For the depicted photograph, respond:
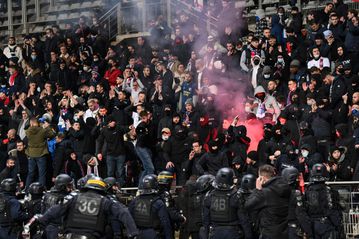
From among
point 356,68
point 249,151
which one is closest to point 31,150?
point 249,151

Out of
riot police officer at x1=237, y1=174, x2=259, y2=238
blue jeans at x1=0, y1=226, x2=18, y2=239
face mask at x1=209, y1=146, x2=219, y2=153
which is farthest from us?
face mask at x1=209, y1=146, x2=219, y2=153

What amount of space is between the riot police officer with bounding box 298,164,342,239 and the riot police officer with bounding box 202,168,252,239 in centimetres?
136

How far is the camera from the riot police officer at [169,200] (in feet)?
55.7

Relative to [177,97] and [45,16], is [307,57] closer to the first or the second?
[177,97]

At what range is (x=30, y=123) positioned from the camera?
23.2 meters

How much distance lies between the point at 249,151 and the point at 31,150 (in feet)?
18.7

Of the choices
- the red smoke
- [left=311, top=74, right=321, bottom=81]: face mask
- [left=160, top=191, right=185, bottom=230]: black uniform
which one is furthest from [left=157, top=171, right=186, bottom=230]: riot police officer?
[left=311, top=74, right=321, bottom=81]: face mask

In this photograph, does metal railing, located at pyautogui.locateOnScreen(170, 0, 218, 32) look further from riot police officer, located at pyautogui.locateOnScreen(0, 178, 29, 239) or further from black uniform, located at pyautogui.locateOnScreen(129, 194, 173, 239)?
black uniform, located at pyautogui.locateOnScreen(129, 194, 173, 239)

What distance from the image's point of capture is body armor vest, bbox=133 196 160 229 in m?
16.6

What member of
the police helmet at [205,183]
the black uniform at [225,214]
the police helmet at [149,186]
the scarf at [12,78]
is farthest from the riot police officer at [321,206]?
the scarf at [12,78]

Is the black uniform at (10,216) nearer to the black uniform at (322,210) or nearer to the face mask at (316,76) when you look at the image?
the black uniform at (322,210)

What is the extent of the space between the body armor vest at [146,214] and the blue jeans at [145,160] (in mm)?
4179

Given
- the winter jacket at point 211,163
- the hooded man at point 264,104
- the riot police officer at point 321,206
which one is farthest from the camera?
the hooded man at point 264,104

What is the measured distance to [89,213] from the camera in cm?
1430
